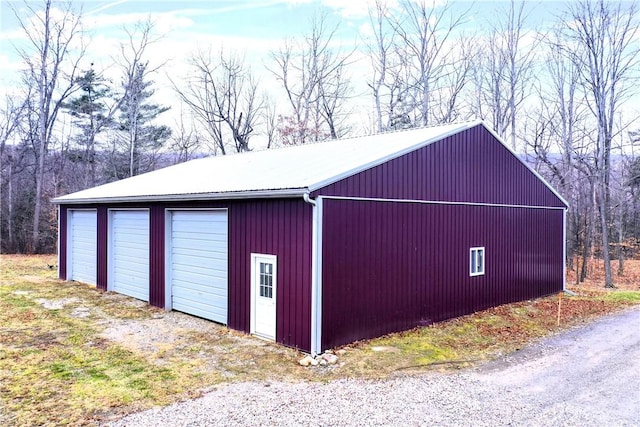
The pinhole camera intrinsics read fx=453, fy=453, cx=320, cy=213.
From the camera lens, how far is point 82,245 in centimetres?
1515

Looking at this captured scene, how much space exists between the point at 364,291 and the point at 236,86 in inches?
896

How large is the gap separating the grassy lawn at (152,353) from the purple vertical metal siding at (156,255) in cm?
49

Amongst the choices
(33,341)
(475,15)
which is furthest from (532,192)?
(475,15)

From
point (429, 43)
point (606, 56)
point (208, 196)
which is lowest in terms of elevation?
point (208, 196)

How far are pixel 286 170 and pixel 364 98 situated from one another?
58.9 feet

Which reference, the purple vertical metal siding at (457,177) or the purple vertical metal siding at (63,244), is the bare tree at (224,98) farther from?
the purple vertical metal siding at (457,177)

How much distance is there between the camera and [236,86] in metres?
28.2

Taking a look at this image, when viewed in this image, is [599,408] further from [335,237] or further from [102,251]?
[102,251]

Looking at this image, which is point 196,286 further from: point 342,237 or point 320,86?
point 320,86

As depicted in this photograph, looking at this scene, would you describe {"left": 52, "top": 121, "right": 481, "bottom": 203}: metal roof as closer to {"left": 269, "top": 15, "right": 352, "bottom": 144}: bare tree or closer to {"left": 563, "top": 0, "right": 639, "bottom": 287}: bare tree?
{"left": 563, "top": 0, "right": 639, "bottom": 287}: bare tree

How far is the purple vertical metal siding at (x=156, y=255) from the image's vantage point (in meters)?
11.2

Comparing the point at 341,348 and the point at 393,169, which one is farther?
the point at 393,169

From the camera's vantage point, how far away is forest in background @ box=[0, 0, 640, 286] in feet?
66.1

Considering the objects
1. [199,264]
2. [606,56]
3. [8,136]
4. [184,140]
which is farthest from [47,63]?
[606,56]
